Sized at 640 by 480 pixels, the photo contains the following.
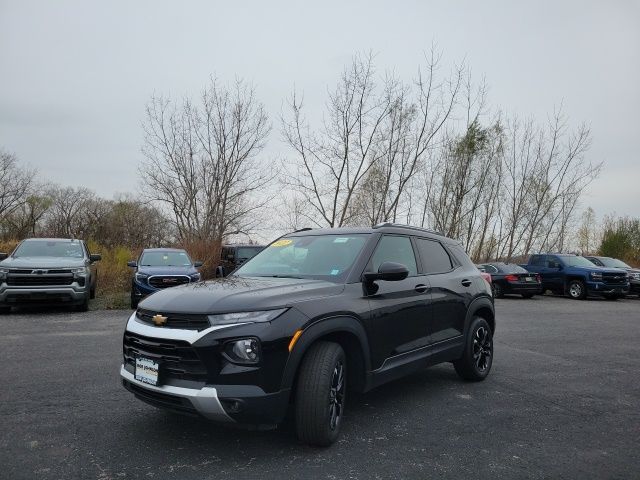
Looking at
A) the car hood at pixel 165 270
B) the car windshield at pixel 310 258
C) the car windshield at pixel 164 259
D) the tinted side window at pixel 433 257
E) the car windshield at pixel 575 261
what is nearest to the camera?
the car windshield at pixel 310 258

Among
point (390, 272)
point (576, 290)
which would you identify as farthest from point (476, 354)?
point (576, 290)

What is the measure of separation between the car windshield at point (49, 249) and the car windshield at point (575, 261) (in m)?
18.1

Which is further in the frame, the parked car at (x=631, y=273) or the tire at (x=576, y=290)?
the parked car at (x=631, y=273)

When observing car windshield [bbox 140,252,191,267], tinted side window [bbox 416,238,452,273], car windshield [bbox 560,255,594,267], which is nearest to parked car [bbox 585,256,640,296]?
car windshield [bbox 560,255,594,267]

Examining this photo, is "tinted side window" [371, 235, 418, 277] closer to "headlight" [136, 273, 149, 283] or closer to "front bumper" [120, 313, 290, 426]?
"front bumper" [120, 313, 290, 426]

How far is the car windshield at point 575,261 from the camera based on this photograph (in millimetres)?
20141

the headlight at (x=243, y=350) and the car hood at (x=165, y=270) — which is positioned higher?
the car hood at (x=165, y=270)

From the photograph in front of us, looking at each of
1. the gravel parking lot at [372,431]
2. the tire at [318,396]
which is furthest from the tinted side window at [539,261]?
the tire at [318,396]

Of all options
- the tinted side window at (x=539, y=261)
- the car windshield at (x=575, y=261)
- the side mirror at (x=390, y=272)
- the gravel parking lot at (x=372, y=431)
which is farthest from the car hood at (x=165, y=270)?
the car windshield at (x=575, y=261)

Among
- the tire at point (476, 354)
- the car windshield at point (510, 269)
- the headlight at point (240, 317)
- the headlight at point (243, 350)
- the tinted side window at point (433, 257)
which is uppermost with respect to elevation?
the tinted side window at point (433, 257)

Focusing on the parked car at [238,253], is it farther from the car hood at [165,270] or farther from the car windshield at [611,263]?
the car windshield at [611,263]

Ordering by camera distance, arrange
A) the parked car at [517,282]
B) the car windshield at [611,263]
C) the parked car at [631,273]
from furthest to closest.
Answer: the car windshield at [611,263]
the parked car at [631,273]
the parked car at [517,282]

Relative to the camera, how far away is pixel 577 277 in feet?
64.5

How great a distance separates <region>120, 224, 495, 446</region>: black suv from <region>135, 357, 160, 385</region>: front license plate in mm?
12
